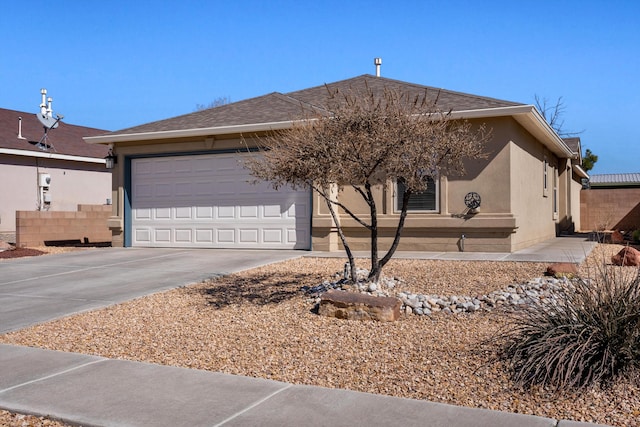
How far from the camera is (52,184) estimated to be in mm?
24047

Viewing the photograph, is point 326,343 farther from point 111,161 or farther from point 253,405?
point 111,161

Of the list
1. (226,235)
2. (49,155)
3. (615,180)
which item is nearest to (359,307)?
(226,235)

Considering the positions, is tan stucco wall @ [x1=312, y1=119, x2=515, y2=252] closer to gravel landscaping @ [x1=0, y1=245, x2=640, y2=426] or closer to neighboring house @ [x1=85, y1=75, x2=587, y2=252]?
neighboring house @ [x1=85, y1=75, x2=587, y2=252]

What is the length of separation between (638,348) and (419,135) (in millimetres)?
3886

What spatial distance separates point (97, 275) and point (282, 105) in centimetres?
704

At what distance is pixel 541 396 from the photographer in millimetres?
4824

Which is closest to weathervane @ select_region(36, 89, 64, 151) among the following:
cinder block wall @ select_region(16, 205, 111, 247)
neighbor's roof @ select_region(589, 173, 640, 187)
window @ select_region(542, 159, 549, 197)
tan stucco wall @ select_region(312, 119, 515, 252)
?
cinder block wall @ select_region(16, 205, 111, 247)

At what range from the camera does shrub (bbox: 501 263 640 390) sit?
4957mm

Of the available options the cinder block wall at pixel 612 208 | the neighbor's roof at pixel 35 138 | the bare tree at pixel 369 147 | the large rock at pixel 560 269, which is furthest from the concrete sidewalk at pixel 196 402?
the cinder block wall at pixel 612 208

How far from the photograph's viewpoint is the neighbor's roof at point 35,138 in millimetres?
22656

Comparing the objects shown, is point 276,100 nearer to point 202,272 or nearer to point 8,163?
point 202,272

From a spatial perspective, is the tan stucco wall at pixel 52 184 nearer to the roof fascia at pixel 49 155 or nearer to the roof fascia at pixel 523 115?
the roof fascia at pixel 49 155

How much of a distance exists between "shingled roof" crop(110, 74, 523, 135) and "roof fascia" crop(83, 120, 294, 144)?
7.5 inches

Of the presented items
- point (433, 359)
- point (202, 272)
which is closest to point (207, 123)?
point (202, 272)
